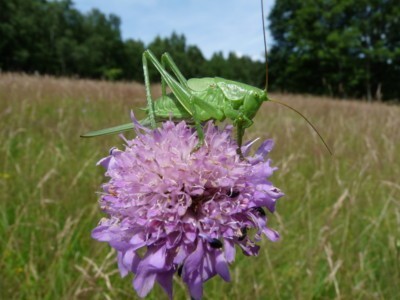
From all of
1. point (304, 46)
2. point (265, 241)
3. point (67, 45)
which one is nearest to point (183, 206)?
point (265, 241)

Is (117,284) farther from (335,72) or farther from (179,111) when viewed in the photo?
(335,72)

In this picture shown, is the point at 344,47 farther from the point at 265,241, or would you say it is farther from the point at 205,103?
the point at 205,103

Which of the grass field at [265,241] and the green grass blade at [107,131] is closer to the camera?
the green grass blade at [107,131]

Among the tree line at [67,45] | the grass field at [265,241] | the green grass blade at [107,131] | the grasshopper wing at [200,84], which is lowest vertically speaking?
the grass field at [265,241]

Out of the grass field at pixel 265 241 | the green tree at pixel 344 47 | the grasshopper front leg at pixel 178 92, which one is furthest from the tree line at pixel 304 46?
the grasshopper front leg at pixel 178 92

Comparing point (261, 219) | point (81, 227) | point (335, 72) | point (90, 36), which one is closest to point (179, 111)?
point (261, 219)

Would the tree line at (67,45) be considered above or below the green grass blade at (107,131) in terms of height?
above

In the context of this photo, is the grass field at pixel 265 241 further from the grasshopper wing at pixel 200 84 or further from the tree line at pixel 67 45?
the tree line at pixel 67 45
